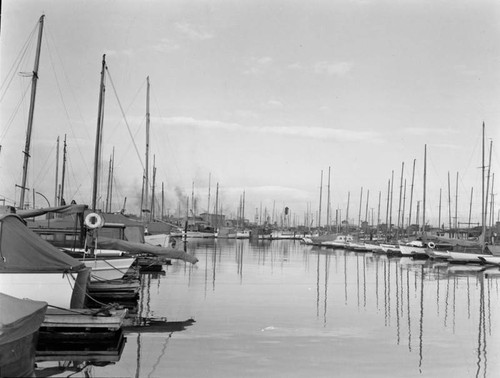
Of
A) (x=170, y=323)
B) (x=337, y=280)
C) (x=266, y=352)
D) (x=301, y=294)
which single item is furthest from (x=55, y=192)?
(x=266, y=352)

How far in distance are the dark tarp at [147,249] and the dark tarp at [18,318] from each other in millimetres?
10840

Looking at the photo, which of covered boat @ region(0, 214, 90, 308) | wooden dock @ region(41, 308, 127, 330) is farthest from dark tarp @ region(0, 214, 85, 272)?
wooden dock @ region(41, 308, 127, 330)

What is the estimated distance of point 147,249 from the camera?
26938 mm

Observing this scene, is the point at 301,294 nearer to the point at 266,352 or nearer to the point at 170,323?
the point at 170,323

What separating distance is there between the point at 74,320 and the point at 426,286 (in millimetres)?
24831

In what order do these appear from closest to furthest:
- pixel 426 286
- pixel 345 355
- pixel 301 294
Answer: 1. pixel 345 355
2. pixel 301 294
3. pixel 426 286

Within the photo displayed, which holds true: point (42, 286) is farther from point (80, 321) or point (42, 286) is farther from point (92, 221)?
point (92, 221)

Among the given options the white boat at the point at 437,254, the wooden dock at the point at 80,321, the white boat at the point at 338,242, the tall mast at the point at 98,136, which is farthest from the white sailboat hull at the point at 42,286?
the white boat at the point at 338,242

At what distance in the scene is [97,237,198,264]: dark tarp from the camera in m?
25.9

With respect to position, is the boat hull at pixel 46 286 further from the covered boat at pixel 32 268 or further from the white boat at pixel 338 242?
the white boat at pixel 338 242

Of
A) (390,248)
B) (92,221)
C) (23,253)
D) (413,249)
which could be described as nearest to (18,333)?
(23,253)

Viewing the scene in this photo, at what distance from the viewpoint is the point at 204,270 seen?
147 feet

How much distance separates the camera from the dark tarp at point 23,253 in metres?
18.1

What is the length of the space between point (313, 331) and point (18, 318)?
9758 mm
